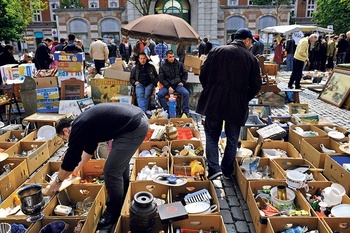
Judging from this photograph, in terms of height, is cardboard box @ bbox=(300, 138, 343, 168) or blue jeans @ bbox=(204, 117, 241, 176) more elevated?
blue jeans @ bbox=(204, 117, 241, 176)

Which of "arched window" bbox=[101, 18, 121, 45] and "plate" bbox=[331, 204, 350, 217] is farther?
"arched window" bbox=[101, 18, 121, 45]

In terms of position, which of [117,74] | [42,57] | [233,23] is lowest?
[117,74]

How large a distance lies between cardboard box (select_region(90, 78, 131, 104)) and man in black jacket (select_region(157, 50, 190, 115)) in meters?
1.11

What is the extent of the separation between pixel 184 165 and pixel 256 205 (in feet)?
4.22

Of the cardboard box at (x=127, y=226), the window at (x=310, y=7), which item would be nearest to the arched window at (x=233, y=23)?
the window at (x=310, y=7)

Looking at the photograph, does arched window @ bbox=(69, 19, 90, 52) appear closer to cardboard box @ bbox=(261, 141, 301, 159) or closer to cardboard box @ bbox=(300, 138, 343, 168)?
cardboard box @ bbox=(261, 141, 301, 159)

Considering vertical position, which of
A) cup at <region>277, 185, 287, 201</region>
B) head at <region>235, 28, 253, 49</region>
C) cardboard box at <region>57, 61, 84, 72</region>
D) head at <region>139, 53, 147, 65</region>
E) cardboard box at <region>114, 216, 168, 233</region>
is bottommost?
cardboard box at <region>114, 216, 168, 233</region>

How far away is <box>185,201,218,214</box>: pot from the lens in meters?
3.16

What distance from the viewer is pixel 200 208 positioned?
3.20 metres

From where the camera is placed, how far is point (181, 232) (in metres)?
2.91

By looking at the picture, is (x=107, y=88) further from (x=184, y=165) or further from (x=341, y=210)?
(x=341, y=210)

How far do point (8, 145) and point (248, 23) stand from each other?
2597cm

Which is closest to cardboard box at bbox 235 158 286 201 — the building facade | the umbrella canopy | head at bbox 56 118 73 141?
head at bbox 56 118 73 141

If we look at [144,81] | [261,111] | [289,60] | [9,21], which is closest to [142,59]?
[144,81]
